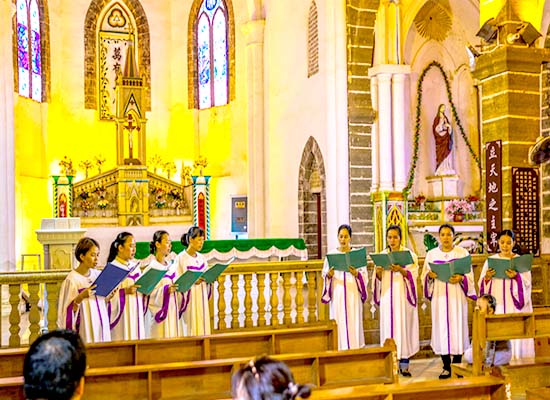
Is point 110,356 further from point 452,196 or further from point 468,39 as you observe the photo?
point 468,39

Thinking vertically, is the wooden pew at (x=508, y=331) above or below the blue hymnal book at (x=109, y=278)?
below

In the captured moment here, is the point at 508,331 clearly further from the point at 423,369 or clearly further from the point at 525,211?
the point at 525,211

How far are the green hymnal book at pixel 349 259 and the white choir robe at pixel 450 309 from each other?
710mm

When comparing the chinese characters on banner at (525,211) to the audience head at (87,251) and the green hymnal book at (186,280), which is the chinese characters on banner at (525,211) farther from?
the audience head at (87,251)

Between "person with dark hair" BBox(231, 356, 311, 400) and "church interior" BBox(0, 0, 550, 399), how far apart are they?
1031mm

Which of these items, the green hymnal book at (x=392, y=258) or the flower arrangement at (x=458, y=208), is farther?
the flower arrangement at (x=458, y=208)

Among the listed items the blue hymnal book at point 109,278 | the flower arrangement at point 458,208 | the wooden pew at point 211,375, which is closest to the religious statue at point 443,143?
the flower arrangement at point 458,208

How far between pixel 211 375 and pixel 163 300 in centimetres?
228

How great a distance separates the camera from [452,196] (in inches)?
584

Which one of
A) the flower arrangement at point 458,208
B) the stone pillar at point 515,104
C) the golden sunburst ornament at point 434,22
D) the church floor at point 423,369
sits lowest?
the church floor at point 423,369

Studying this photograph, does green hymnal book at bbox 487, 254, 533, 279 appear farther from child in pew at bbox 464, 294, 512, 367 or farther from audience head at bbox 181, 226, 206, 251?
audience head at bbox 181, 226, 206, 251

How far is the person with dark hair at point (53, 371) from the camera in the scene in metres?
2.01

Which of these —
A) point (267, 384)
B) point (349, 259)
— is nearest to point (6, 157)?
point (349, 259)

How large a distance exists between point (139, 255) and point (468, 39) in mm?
9161
